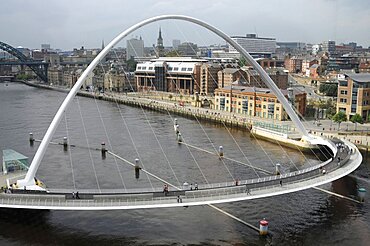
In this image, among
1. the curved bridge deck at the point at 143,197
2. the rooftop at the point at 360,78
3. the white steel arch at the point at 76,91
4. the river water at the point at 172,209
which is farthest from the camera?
the rooftop at the point at 360,78

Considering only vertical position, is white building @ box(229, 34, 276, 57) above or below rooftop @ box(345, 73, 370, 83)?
above

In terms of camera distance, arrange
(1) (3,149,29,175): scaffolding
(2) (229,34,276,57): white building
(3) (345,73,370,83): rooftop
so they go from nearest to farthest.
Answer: (1) (3,149,29,175): scaffolding
(3) (345,73,370,83): rooftop
(2) (229,34,276,57): white building

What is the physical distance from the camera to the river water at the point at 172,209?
17.8 metres

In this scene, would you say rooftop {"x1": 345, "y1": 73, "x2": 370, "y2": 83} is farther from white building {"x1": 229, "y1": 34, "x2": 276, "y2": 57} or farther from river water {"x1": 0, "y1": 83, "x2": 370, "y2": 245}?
white building {"x1": 229, "y1": 34, "x2": 276, "y2": 57}

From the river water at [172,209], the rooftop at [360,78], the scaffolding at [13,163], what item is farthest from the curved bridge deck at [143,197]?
the rooftop at [360,78]

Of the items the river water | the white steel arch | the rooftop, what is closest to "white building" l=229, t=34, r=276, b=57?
the rooftop

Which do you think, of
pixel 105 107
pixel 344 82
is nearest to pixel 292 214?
pixel 344 82

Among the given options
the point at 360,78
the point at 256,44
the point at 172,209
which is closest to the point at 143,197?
the point at 172,209

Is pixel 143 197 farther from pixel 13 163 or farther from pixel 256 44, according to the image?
pixel 256 44

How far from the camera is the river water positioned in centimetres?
1783

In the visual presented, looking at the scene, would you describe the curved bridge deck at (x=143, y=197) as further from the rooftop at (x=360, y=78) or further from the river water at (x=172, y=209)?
the rooftop at (x=360, y=78)

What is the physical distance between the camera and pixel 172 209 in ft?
67.8

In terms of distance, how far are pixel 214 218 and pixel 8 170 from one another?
11.0 m

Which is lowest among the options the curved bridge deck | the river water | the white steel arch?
the river water
